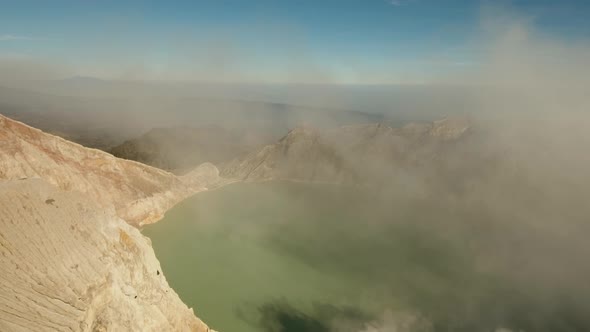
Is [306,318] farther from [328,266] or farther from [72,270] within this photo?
[72,270]

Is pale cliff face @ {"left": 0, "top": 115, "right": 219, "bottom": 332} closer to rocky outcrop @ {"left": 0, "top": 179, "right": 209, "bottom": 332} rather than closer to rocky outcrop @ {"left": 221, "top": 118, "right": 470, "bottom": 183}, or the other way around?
rocky outcrop @ {"left": 0, "top": 179, "right": 209, "bottom": 332}

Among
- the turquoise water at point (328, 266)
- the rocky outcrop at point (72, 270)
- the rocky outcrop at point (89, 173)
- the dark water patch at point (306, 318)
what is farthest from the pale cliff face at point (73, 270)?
the rocky outcrop at point (89, 173)

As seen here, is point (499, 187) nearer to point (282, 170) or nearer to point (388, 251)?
point (388, 251)

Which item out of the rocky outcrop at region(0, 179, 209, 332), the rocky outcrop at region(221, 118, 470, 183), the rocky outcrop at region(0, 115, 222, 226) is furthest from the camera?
the rocky outcrop at region(221, 118, 470, 183)

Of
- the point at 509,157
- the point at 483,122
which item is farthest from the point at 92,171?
the point at 483,122

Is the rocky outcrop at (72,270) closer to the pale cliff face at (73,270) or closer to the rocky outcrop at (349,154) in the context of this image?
the pale cliff face at (73,270)

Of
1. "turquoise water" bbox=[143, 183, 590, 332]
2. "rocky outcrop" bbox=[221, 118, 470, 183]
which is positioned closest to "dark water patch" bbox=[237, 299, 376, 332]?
"turquoise water" bbox=[143, 183, 590, 332]
